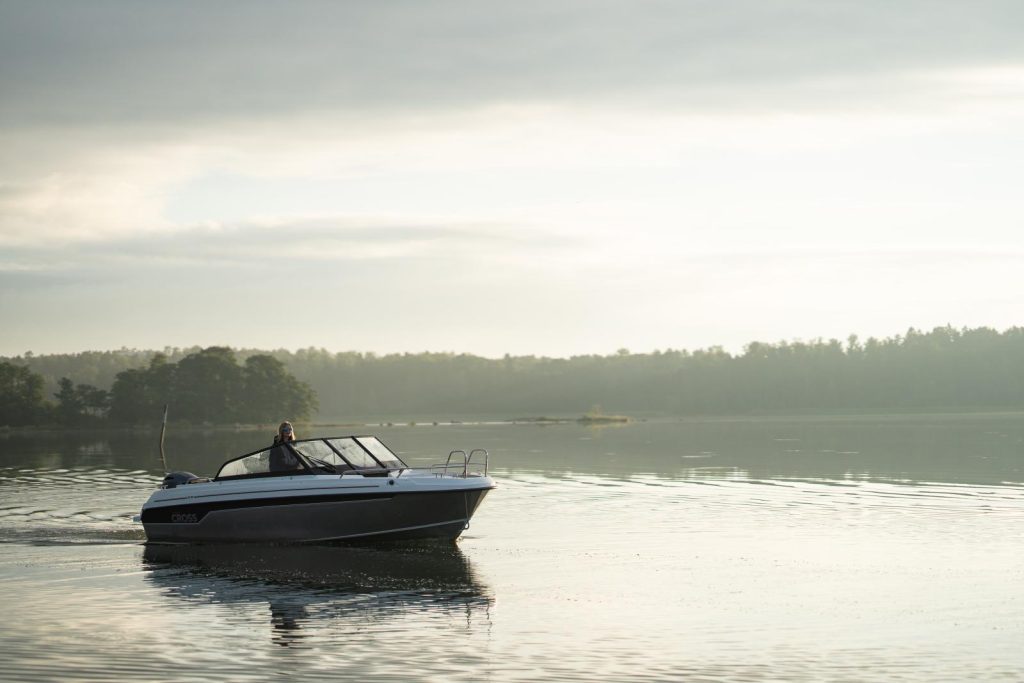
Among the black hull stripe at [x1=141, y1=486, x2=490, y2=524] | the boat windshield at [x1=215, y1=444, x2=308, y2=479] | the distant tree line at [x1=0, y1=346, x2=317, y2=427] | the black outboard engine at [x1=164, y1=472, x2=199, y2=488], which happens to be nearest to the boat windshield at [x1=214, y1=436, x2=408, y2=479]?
the boat windshield at [x1=215, y1=444, x2=308, y2=479]

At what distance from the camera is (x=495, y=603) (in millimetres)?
18953

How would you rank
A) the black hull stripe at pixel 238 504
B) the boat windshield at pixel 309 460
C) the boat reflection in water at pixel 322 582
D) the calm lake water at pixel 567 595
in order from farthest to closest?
the boat windshield at pixel 309 460 → the black hull stripe at pixel 238 504 → the boat reflection in water at pixel 322 582 → the calm lake water at pixel 567 595

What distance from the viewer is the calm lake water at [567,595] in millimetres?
14656

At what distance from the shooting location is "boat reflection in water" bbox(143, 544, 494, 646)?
711 inches

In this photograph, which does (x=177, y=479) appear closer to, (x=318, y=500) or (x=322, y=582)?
(x=318, y=500)

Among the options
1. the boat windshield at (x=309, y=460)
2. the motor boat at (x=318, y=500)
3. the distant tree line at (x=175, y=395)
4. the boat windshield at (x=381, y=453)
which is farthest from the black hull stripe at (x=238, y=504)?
the distant tree line at (x=175, y=395)

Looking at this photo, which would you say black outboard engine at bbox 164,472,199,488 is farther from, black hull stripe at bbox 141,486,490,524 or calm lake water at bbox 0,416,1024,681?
calm lake water at bbox 0,416,1024,681

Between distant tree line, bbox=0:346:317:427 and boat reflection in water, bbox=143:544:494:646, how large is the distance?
133m

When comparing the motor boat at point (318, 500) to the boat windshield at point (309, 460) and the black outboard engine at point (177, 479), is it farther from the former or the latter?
the black outboard engine at point (177, 479)

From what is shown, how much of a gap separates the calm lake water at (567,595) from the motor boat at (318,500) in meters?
0.50

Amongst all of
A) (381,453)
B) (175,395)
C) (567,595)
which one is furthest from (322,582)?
(175,395)

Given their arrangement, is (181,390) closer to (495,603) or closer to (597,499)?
(597,499)

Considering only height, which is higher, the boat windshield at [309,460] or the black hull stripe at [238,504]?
the boat windshield at [309,460]

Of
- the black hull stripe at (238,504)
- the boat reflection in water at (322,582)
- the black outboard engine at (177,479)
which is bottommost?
the boat reflection in water at (322,582)
